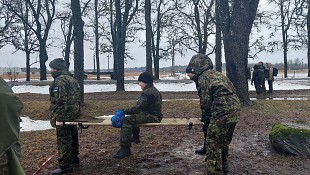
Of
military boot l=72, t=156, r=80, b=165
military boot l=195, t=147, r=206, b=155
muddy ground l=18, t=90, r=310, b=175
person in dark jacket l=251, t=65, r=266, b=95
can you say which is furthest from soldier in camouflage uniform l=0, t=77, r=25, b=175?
person in dark jacket l=251, t=65, r=266, b=95

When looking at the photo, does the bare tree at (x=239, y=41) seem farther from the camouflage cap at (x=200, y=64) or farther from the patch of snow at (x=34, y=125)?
the camouflage cap at (x=200, y=64)

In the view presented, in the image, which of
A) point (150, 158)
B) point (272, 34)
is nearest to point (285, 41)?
point (272, 34)

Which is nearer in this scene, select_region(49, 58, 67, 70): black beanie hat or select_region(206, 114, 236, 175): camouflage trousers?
select_region(206, 114, 236, 175): camouflage trousers

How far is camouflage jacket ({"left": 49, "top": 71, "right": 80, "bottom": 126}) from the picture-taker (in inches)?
215

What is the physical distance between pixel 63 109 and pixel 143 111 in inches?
53.4

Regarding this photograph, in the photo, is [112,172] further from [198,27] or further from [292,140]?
[198,27]

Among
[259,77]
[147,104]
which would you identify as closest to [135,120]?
Result: [147,104]

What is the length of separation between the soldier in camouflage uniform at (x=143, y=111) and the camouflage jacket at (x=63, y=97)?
3.01 feet

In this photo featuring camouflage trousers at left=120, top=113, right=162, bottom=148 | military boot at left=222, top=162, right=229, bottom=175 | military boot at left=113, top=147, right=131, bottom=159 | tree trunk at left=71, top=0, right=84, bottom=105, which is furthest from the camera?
tree trunk at left=71, top=0, right=84, bottom=105

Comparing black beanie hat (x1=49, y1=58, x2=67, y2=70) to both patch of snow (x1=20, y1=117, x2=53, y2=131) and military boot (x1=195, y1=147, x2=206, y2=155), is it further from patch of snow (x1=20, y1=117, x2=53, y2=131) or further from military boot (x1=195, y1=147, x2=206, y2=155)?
patch of snow (x1=20, y1=117, x2=53, y2=131)

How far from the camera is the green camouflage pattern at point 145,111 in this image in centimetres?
601

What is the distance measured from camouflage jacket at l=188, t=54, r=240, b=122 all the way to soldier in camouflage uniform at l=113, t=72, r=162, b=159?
3.97 feet

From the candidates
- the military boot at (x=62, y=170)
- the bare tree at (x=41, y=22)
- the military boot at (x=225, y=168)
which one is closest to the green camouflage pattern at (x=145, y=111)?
the military boot at (x=62, y=170)

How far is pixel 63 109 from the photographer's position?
5559 mm
